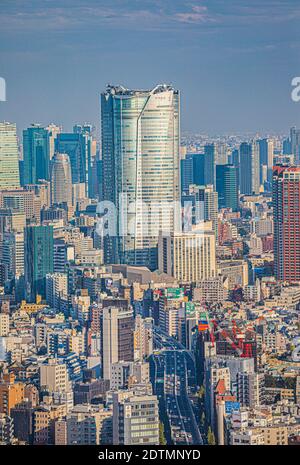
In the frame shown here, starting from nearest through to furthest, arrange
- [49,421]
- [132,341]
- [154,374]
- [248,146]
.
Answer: [49,421] < [154,374] < [132,341] < [248,146]

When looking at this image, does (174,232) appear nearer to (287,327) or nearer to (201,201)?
(201,201)

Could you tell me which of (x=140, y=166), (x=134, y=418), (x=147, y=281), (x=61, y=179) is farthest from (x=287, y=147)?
(x=134, y=418)

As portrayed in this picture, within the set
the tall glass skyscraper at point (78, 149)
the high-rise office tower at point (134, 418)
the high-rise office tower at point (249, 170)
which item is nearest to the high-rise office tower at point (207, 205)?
the high-rise office tower at point (249, 170)

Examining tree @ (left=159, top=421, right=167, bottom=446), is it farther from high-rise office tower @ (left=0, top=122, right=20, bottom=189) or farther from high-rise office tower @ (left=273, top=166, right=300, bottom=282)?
high-rise office tower @ (left=0, top=122, right=20, bottom=189)

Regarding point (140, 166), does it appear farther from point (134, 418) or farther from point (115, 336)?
point (134, 418)

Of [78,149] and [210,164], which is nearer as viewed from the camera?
[210,164]

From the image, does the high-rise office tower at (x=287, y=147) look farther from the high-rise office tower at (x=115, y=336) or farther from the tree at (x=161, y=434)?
the tree at (x=161, y=434)
